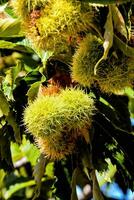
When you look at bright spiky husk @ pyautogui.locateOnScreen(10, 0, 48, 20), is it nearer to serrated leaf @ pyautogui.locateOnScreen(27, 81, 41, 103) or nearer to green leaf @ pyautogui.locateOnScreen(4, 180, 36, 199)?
serrated leaf @ pyautogui.locateOnScreen(27, 81, 41, 103)

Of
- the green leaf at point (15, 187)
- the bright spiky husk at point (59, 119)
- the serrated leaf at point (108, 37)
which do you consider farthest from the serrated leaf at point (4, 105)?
the green leaf at point (15, 187)

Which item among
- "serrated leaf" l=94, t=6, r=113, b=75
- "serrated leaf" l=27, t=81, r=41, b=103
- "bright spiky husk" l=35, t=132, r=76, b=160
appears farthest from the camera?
"serrated leaf" l=27, t=81, r=41, b=103

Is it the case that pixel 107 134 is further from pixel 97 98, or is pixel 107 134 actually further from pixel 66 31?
pixel 66 31

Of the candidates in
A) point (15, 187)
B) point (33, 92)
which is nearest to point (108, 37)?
point (33, 92)

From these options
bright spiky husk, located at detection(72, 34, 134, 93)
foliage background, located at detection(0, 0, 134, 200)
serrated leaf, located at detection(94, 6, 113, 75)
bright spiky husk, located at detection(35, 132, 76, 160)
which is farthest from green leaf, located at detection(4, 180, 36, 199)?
serrated leaf, located at detection(94, 6, 113, 75)

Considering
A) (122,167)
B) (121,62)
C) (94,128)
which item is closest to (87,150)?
(94,128)

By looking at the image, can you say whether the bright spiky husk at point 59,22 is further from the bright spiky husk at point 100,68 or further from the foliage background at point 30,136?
the foliage background at point 30,136

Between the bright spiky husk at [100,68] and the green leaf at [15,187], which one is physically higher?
the bright spiky husk at [100,68]
